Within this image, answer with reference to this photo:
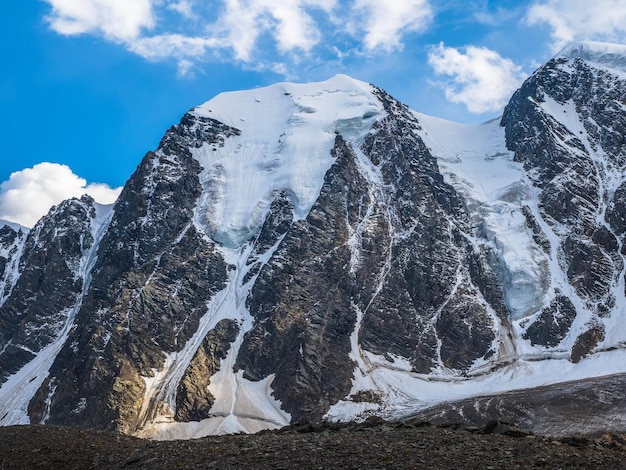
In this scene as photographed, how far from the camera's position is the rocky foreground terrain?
2309cm

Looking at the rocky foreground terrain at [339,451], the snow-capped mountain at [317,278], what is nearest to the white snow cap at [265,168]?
the snow-capped mountain at [317,278]

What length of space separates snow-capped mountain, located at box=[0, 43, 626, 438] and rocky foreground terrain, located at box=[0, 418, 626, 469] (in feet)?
280

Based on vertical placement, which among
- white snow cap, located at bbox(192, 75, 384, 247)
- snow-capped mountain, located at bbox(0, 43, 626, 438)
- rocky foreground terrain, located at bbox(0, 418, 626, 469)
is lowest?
rocky foreground terrain, located at bbox(0, 418, 626, 469)

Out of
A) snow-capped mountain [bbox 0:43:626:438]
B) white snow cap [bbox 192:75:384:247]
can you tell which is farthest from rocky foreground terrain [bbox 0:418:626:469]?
white snow cap [bbox 192:75:384:247]

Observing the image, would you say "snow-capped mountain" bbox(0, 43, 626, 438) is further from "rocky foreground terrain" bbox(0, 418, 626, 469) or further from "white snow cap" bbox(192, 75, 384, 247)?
"rocky foreground terrain" bbox(0, 418, 626, 469)

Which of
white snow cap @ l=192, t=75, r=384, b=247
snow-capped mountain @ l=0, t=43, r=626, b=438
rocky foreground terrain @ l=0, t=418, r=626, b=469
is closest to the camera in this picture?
rocky foreground terrain @ l=0, t=418, r=626, b=469

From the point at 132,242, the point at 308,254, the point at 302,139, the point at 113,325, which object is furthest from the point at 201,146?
the point at 113,325

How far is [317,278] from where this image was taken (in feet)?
486

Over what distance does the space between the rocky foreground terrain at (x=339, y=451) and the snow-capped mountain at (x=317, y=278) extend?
8527 cm

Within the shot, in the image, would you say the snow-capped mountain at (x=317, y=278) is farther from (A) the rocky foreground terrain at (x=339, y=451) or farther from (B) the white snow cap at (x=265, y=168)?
(A) the rocky foreground terrain at (x=339, y=451)

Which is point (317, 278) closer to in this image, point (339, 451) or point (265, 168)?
point (265, 168)

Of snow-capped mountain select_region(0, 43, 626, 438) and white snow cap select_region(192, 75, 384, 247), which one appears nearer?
snow-capped mountain select_region(0, 43, 626, 438)

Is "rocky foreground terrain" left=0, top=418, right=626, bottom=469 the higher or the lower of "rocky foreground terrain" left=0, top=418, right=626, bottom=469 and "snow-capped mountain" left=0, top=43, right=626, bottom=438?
the lower

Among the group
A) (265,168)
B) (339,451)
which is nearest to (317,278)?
(265,168)
